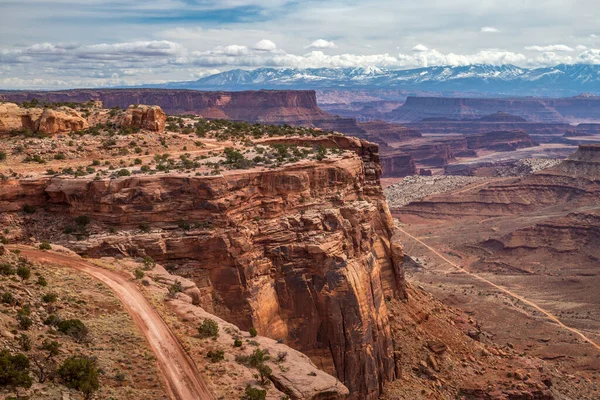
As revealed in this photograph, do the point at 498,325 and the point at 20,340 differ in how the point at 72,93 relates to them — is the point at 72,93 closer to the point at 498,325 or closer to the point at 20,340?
the point at 498,325

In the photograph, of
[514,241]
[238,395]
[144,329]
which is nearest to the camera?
[238,395]

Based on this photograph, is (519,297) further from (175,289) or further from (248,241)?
(175,289)

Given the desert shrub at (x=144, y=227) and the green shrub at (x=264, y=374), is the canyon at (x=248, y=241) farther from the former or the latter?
the green shrub at (x=264, y=374)

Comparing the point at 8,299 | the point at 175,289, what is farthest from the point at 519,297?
the point at 8,299

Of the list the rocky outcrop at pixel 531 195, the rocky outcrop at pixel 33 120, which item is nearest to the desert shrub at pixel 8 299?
the rocky outcrop at pixel 33 120

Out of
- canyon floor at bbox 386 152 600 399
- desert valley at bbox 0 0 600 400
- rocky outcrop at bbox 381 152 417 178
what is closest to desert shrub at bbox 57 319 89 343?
desert valley at bbox 0 0 600 400

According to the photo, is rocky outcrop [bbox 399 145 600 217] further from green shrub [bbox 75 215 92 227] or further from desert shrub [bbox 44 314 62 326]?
desert shrub [bbox 44 314 62 326]

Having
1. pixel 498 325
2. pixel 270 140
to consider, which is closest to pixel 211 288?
pixel 270 140
